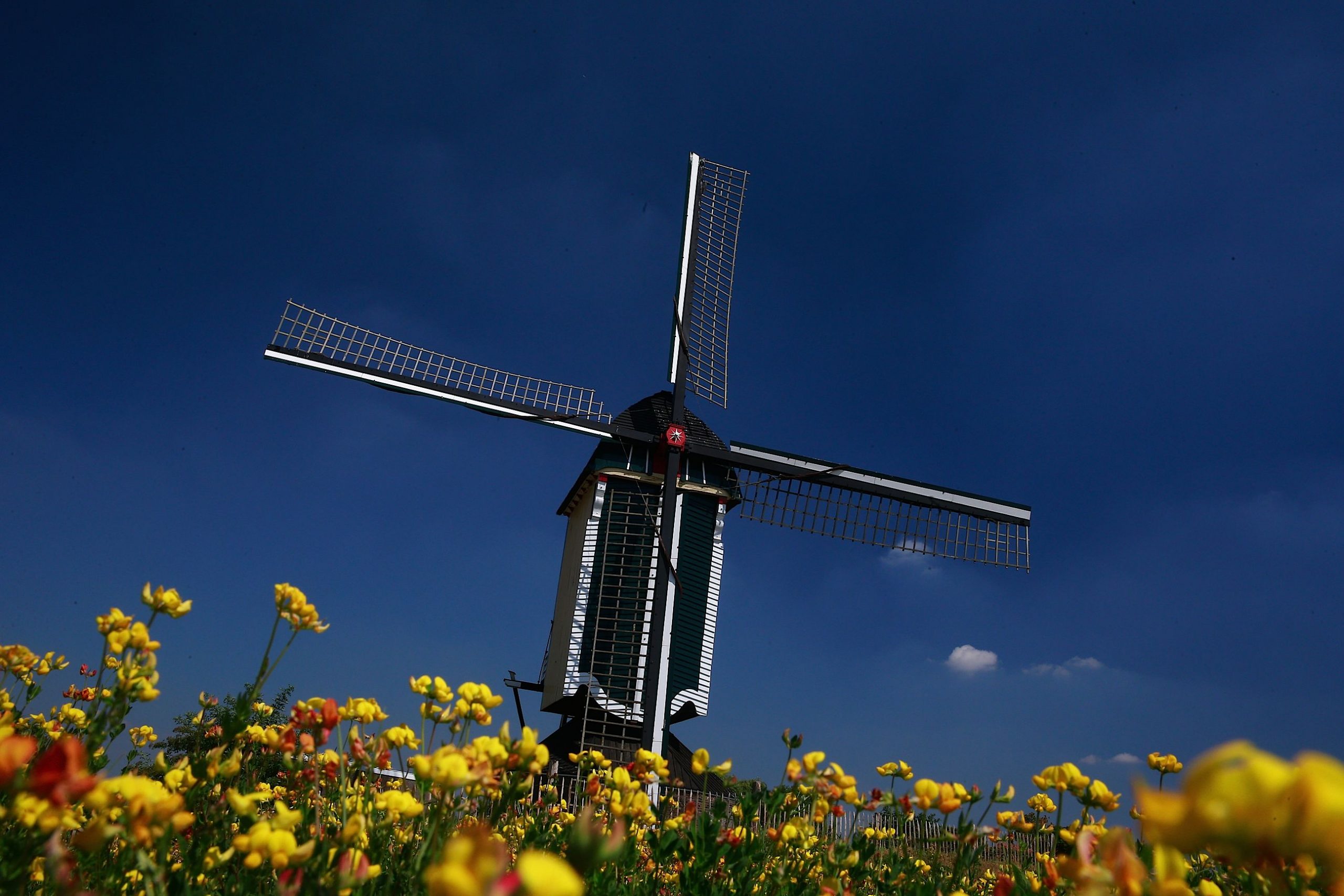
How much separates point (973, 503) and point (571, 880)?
1793 cm

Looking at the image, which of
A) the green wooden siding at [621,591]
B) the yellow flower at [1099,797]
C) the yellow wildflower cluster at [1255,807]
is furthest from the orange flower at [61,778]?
the green wooden siding at [621,591]

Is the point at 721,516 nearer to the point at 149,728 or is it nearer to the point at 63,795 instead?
the point at 149,728

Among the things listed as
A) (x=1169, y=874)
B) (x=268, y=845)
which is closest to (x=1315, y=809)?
(x=1169, y=874)

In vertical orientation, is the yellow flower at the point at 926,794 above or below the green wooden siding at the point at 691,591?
below

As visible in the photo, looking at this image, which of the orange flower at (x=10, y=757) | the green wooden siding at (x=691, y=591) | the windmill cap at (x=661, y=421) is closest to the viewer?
the orange flower at (x=10, y=757)

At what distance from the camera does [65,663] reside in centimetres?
429

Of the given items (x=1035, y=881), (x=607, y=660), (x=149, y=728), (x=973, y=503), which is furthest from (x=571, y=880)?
(x=973, y=503)

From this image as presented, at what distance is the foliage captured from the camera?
0.78 m

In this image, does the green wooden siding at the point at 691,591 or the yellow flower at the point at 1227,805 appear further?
the green wooden siding at the point at 691,591

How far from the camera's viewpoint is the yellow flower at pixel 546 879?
615 mm

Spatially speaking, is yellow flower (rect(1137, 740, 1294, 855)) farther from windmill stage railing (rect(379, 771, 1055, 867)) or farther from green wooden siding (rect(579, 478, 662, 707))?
green wooden siding (rect(579, 478, 662, 707))

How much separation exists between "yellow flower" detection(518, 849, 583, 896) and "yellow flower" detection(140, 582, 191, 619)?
271 centimetres

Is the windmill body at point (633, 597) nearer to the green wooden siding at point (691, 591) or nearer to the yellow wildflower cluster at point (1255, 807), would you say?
the green wooden siding at point (691, 591)

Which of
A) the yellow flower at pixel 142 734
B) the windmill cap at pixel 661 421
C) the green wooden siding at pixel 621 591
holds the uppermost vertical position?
the windmill cap at pixel 661 421
